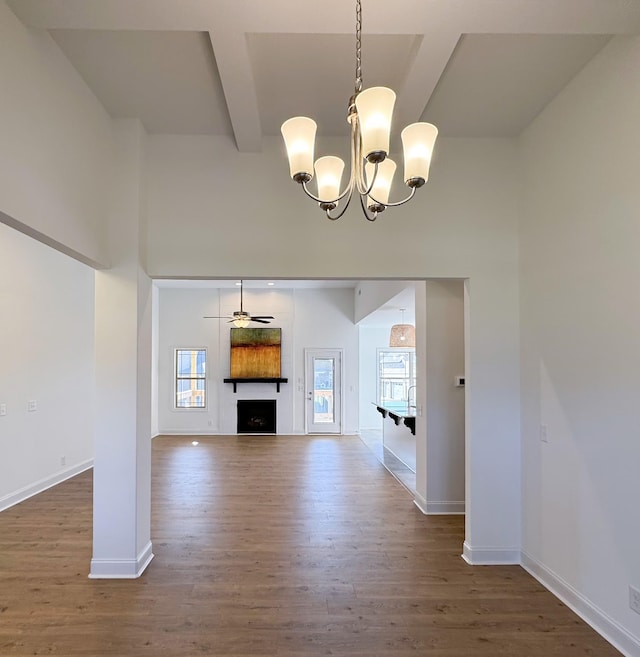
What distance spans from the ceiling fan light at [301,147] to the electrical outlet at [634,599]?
2.68 metres

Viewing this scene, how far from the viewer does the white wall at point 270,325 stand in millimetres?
9883

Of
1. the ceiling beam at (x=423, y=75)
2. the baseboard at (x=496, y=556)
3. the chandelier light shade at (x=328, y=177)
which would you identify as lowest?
the baseboard at (x=496, y=556)

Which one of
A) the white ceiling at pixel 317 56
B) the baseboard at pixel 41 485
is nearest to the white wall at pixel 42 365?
the baseboard at pixel 41 485

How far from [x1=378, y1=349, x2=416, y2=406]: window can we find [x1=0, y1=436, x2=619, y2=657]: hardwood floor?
19.6 ft

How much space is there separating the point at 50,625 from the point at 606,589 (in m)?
3.30

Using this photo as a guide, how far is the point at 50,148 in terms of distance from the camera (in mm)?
2479

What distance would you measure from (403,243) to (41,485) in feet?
17.1

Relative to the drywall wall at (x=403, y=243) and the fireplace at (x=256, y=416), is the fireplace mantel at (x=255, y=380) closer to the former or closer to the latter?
the fireplace at (x=256, y=416)

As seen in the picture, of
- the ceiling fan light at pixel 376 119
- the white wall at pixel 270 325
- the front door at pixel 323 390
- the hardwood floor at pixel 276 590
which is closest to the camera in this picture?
the ceiling fan light at pixel 376 119

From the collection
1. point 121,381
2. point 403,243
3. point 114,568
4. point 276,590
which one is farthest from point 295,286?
point 276,590

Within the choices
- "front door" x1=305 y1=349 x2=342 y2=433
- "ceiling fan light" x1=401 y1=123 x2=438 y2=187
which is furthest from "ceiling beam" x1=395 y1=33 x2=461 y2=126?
"front door" x1=305 y1=349 x2=342 y2=433

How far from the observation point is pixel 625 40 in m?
2.38

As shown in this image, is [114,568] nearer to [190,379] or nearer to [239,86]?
[239,86]

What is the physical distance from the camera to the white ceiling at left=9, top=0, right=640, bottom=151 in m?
2.09
